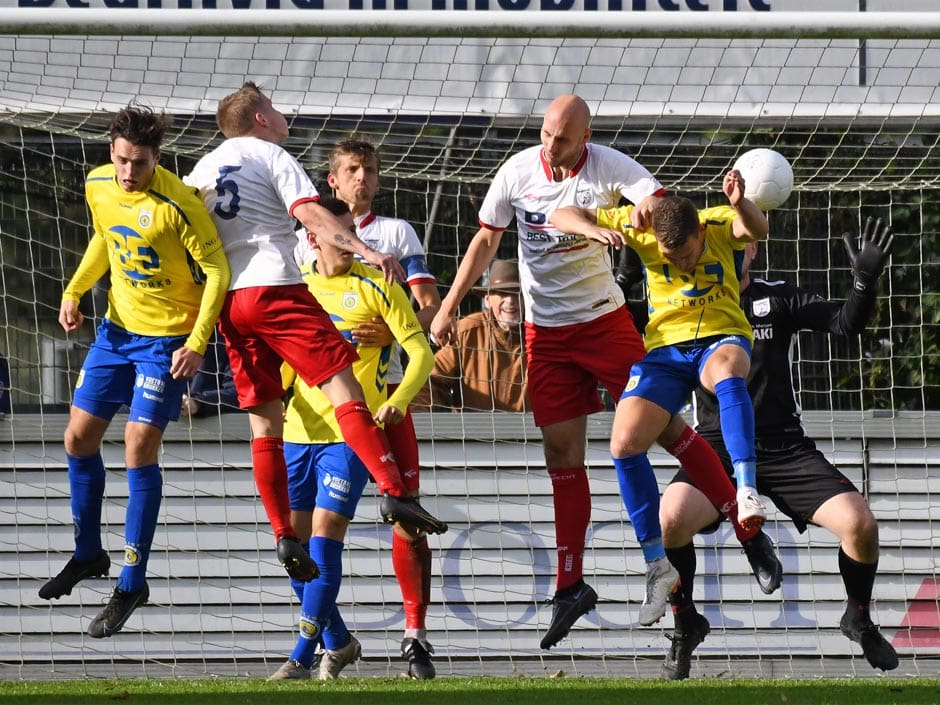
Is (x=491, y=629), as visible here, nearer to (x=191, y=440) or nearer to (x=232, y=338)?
(x=191, y=440)

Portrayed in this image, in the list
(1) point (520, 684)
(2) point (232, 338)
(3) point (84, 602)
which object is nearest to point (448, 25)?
(2) point (232, 338)

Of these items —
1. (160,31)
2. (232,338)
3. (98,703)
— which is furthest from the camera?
(160,31)

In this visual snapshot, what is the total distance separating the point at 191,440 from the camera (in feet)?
27.7

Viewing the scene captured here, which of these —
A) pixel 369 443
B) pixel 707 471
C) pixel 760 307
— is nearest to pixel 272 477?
pixel 369 443

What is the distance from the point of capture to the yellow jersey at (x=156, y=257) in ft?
19.4

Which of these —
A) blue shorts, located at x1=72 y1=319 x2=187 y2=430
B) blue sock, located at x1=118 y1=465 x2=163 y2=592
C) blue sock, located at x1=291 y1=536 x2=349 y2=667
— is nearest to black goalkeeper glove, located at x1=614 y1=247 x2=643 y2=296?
blue sock, located at x1=291 y1=536 x2=349 y2=667

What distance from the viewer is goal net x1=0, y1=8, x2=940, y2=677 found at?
8422mm

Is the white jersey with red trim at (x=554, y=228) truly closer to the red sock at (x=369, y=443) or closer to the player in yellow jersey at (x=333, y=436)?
the player in yellow jersey at (x=333, y=436)

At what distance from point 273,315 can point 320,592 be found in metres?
1.43

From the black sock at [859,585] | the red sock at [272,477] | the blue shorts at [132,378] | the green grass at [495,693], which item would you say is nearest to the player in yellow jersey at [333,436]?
the green grass at [495,693]

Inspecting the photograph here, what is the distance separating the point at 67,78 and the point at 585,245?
11.5 ft

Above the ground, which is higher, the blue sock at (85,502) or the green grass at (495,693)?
the blue sock at (85,502)

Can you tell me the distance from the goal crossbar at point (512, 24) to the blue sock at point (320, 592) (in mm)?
2391

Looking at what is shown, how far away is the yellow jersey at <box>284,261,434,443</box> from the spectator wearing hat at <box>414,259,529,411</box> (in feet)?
5.66
